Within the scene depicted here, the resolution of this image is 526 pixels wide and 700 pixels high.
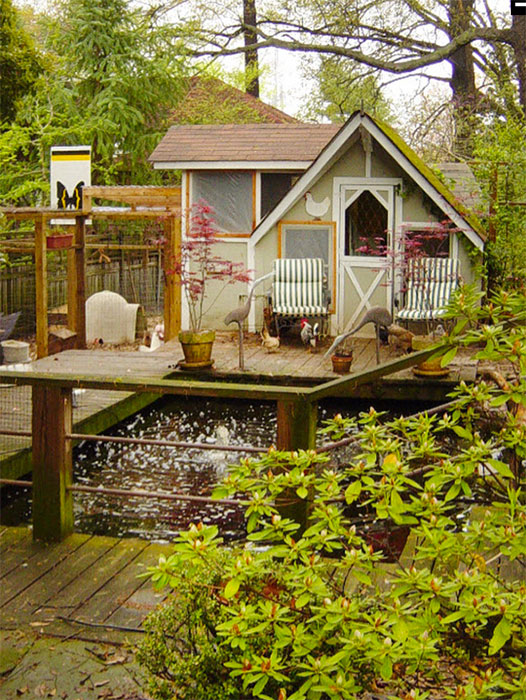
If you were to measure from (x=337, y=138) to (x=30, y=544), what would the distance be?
9249 millimetres

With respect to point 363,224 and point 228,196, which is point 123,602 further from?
point 228,196

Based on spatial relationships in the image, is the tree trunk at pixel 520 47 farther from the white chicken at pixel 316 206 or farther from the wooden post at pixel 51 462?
the wooden post at pixel 51 462

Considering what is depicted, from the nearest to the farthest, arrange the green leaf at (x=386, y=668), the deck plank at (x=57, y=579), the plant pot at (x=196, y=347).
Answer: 1. the green leaf at (x=386, y=668)
2. the deck plank at (x=57, y=579)
3. the plant pot at (x=196, y=347)

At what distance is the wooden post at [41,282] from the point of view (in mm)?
11977

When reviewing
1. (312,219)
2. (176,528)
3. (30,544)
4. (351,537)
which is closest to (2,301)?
(312,219)

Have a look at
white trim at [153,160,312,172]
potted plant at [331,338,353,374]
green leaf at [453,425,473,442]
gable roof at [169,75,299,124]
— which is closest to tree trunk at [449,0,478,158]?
gable roof at [169,75,299,124]

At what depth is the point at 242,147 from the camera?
1429 centimetres

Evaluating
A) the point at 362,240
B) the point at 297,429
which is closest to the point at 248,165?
the point at 362,240

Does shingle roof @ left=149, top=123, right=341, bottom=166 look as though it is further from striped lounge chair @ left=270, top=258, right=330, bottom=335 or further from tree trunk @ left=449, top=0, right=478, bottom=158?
tree trunk @ left=449, top=0, right=478, bottom=158

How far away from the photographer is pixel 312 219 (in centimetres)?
1391

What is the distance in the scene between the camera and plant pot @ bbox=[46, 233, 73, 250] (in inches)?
485

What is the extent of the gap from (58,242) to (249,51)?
1474cm

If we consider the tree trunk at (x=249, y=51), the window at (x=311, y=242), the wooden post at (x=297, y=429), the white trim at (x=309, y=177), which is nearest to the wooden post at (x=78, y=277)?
the white trim at (x=309, y=177)

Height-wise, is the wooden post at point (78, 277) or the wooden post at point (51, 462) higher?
the wooden post at point (78, 277)
